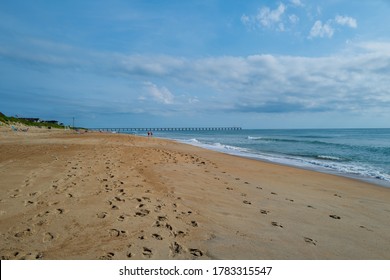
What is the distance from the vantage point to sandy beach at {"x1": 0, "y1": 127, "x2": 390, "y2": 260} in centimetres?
337

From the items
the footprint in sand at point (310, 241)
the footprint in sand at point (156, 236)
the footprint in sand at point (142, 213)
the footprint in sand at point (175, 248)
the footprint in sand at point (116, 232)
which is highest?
the footprint in sand at point (142, 213)

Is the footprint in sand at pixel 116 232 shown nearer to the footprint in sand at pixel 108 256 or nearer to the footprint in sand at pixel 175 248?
the footprint in sand at pixel 108 256

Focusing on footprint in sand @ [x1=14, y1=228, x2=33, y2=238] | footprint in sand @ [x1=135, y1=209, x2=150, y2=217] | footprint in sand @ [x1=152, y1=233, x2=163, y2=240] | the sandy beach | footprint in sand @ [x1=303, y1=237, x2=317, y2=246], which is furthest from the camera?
footprint in sand @ [x1=135, y1=209, x2=150, y2=217]

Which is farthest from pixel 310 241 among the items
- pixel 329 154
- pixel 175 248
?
pixel 329 154

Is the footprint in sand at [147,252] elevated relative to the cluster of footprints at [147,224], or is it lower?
lower

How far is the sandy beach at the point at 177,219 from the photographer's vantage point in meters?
3.37

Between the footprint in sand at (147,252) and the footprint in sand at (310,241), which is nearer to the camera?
the footprint in sand at (147,252)

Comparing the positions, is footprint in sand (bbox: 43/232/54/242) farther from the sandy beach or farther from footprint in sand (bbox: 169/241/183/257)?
footprint in sand (bbox: 169/241/183/257)

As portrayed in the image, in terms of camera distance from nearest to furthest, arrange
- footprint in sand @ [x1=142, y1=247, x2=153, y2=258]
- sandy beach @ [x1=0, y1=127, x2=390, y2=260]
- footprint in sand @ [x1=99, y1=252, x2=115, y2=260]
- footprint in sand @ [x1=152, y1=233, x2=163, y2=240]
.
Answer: footprint in sand @ [x1=99, y1=252, x2=115, y2=260], footprint in sand @ [x1=142, y1=247, x2=153, y2=258], sandy beach @ [x1=0, y1=127, x2=390, y2=260], footprint in sand @ [x1=152, y1=233, x2=163, y2=240]

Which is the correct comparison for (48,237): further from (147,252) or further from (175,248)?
(175,248)

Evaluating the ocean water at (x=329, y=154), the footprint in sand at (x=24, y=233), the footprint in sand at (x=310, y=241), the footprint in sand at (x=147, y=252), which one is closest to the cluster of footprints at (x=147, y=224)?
the footprint in sand at (x=147, y=252)

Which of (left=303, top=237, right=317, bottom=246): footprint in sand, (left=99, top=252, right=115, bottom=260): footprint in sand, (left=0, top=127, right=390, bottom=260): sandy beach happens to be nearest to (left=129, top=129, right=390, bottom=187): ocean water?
(left=0, top=127, right=390, bottom=260): sandy beach

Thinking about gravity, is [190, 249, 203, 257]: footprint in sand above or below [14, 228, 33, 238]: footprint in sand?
below
